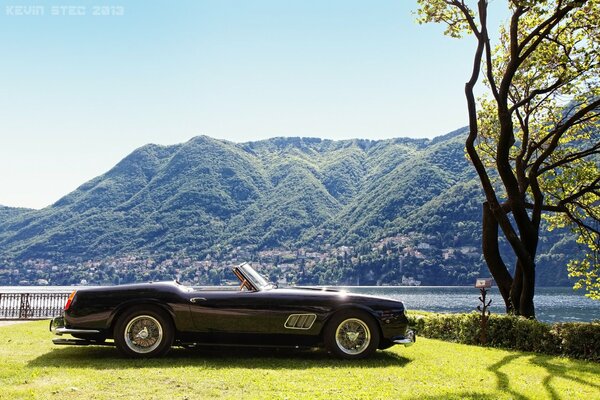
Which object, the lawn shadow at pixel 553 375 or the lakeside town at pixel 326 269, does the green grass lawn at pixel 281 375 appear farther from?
the lakeside town at pixel 326 269

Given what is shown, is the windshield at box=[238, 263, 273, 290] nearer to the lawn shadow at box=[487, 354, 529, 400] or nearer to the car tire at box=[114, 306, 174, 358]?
the car tire at box=[114, 306, 174, 358]

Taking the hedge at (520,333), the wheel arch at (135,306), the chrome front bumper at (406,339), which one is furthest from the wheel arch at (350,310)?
the hedge at (520,333)

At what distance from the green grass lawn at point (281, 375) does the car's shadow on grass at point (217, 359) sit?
0.02 m

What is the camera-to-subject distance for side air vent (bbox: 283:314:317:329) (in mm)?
9508

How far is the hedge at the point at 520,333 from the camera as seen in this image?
11.7m

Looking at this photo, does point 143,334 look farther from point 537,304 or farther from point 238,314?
point 537,304

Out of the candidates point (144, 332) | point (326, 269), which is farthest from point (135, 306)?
point (326, 269)

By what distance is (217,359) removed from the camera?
9453 millimetres

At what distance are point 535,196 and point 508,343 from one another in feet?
19.6

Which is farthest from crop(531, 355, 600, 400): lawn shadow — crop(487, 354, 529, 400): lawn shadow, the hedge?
the hedge

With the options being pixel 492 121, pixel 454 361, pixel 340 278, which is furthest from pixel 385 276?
pixel 454 361

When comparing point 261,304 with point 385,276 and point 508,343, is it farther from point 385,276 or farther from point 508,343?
point 385,276

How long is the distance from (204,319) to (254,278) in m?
1.20

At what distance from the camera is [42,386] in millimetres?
7051
